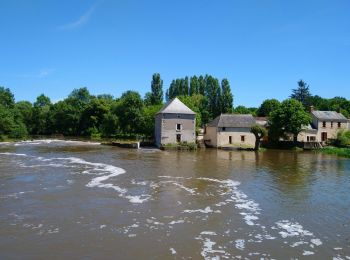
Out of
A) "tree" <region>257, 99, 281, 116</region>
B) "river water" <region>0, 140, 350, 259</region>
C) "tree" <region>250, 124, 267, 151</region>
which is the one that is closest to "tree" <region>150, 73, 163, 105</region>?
"tree" <region>257, 99, 281, 116</region>

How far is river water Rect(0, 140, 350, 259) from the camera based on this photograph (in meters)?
11.5

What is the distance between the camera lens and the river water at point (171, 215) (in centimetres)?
1151

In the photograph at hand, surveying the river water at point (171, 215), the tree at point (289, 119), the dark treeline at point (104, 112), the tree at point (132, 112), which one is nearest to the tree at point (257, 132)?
the tree at point (289, 119)

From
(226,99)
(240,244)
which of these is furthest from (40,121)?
(240,244)

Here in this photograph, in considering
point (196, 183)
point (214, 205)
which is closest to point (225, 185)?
point (196, 183)

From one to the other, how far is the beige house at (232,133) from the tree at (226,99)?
25701mm

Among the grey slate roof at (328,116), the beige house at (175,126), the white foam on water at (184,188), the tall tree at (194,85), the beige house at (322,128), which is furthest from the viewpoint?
the tall tree at (194,85)

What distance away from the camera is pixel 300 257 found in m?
10.9

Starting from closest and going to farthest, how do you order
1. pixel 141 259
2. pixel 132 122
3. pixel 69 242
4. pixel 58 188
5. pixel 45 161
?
pixel 141 259, pixel 69 242, pixel 58 188, pixel 45 161, pixel 132 122

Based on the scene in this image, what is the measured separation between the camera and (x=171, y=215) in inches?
607

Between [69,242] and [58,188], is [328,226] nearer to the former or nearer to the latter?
[69,242]

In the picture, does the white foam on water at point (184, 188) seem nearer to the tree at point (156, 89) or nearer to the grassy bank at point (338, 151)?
the grassy bank at point (338, 151)

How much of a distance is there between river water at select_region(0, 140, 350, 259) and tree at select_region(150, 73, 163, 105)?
5585 cm

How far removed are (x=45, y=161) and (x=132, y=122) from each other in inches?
1377
